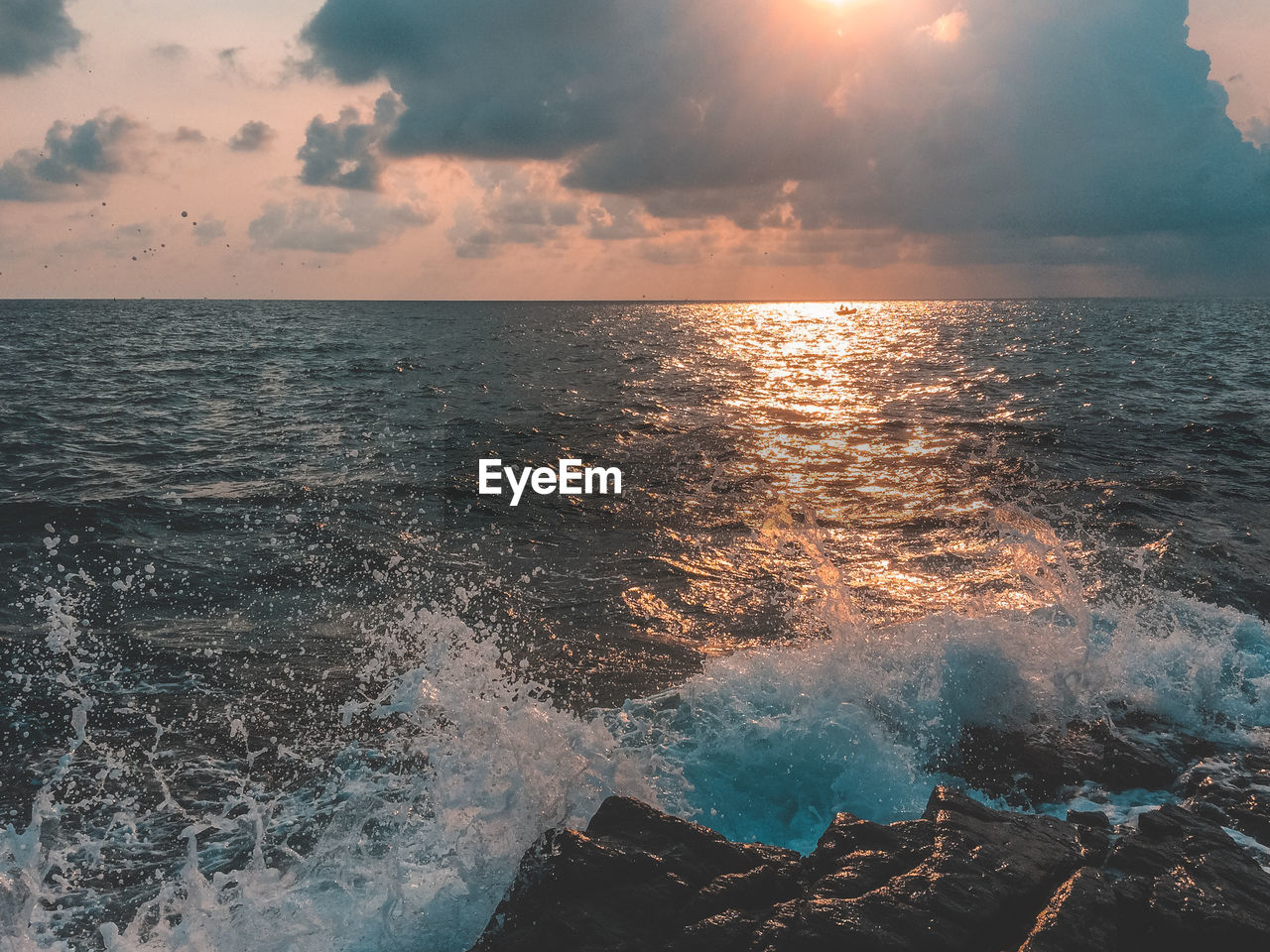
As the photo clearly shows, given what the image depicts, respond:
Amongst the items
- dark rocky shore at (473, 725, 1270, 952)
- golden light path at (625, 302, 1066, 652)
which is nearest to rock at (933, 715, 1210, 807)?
dark rocky shore at (473, 725, 1270, 952)

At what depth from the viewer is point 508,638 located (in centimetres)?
941

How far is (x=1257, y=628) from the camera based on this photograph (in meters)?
9.36

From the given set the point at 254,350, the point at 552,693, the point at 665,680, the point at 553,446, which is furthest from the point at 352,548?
the point at 254,350

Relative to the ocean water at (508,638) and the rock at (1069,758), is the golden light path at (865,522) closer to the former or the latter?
the ocean water at (508,638)

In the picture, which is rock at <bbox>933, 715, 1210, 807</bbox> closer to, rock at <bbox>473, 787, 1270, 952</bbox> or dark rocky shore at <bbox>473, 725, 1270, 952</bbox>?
dark rocky shore at <bbox>473, 725, 1270, 952</bbox>

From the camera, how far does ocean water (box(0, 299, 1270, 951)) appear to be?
578 centimetres

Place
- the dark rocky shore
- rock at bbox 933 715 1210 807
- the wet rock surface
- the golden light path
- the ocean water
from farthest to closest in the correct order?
the golden light path, rock at bbox 933 715 1210 807, the wet rock surface, the ocean water, the dark rocky shore

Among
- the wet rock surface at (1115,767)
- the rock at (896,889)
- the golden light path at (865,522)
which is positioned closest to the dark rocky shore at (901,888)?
the rock at (896,889)

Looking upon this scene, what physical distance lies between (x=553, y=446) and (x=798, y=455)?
6496 mm

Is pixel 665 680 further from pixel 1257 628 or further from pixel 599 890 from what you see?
Answer: pixel 1257 628

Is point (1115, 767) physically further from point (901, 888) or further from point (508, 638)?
point (508, 638)

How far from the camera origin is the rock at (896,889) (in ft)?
13.2

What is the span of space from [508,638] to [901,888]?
6.06 metres

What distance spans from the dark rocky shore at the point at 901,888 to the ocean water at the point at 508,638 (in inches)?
38.1
